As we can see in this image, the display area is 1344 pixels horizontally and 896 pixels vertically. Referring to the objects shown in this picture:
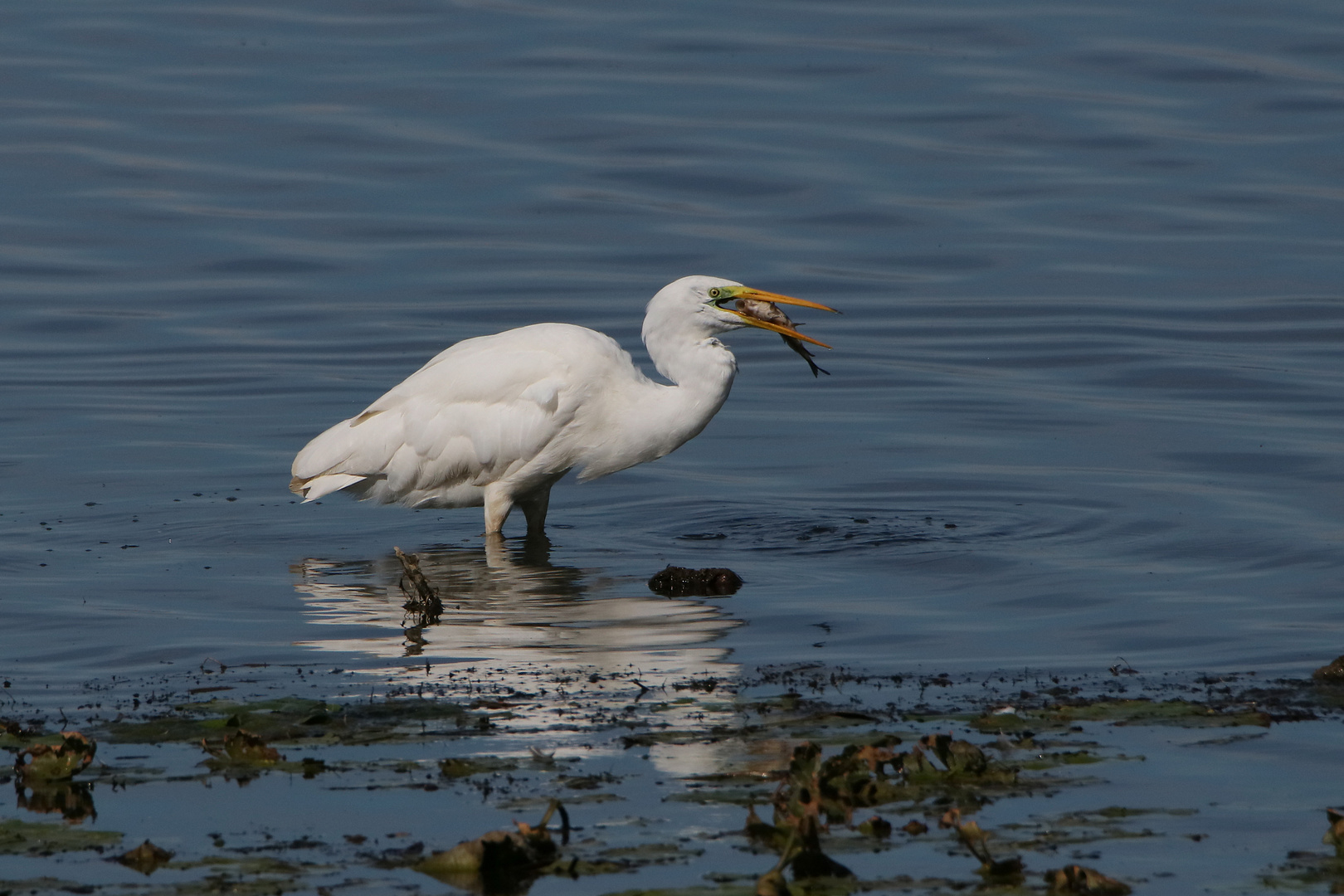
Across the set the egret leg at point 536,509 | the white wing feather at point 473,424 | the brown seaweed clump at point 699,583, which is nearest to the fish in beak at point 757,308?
the white wing feather at point 473,424

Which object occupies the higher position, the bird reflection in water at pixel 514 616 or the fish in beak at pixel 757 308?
the fish in beak at pixel 757 308

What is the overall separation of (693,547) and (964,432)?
3636 mm

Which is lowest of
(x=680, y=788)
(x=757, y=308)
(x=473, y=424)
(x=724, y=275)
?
(x=680, y=788)

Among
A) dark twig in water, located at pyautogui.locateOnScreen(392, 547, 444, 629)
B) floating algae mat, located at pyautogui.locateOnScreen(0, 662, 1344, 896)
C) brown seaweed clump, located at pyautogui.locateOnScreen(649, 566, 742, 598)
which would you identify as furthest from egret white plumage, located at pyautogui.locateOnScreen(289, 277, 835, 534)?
floating algae mat, located at pyautogui.locateOnScreen(0, 662, 1344, 896)

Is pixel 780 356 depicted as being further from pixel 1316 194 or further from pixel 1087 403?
pixel 1316 194

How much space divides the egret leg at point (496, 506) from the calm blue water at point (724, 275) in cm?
22

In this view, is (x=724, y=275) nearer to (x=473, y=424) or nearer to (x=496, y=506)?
(x=496, y=506)

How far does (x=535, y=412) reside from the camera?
34.6 feet

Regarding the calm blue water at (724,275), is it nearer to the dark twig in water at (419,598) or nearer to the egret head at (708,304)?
the dark twig in water at (419,598)

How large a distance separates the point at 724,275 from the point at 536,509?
7.23 meters

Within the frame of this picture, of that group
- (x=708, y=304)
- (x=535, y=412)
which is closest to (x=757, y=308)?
(x=708, y=304)

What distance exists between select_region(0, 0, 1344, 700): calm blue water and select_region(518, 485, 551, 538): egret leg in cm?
11

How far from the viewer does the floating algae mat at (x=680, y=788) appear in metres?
5.20

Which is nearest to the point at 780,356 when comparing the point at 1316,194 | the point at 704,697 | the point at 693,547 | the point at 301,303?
the point at 301,303
